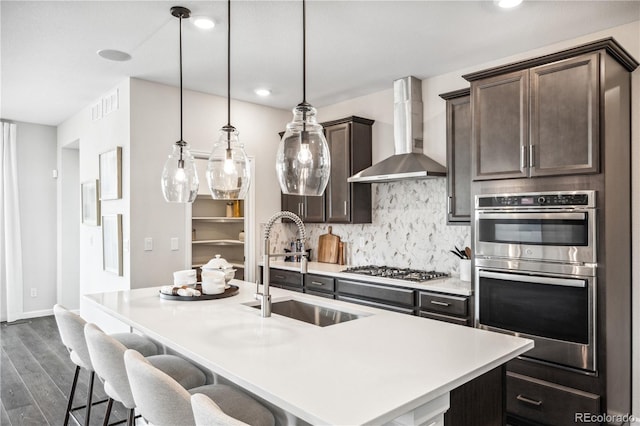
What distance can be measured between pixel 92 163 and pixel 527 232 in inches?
182

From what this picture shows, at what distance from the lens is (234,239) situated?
6047 millimetres

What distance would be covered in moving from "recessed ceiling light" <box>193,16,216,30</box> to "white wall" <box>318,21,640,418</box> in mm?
1955

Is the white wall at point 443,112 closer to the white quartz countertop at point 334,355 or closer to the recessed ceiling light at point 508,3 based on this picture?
the recessed ceiling light at point 508,3

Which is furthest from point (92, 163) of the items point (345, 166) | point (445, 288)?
point (445, 288)

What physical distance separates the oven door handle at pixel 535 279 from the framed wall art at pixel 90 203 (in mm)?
4173

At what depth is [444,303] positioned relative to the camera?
328 centimetres

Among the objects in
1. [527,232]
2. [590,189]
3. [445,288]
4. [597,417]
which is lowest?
[597,417]

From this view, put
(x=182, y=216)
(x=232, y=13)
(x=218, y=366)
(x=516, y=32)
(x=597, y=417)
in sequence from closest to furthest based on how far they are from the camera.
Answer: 1. (x=218, y=366)
2. (x=597, y=417)
3. (x=232, y=13)
4. (x=516, y=32)
5. (x=182, y=216)

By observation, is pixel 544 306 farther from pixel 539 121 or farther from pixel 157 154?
pixel 157 154

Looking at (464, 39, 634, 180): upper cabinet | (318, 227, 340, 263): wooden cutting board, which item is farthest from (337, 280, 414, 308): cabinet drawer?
(464, 39, 634, 180): upper cabinet

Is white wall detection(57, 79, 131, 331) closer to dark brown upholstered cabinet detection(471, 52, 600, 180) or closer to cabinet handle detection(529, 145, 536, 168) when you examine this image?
dark brown upholstered cabinet detection(471, 52, 600, 180)

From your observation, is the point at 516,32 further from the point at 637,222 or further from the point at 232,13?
the point at 232,13

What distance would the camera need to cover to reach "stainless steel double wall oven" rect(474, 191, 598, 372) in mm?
2596

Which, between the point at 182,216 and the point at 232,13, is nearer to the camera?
the point at 232,13
